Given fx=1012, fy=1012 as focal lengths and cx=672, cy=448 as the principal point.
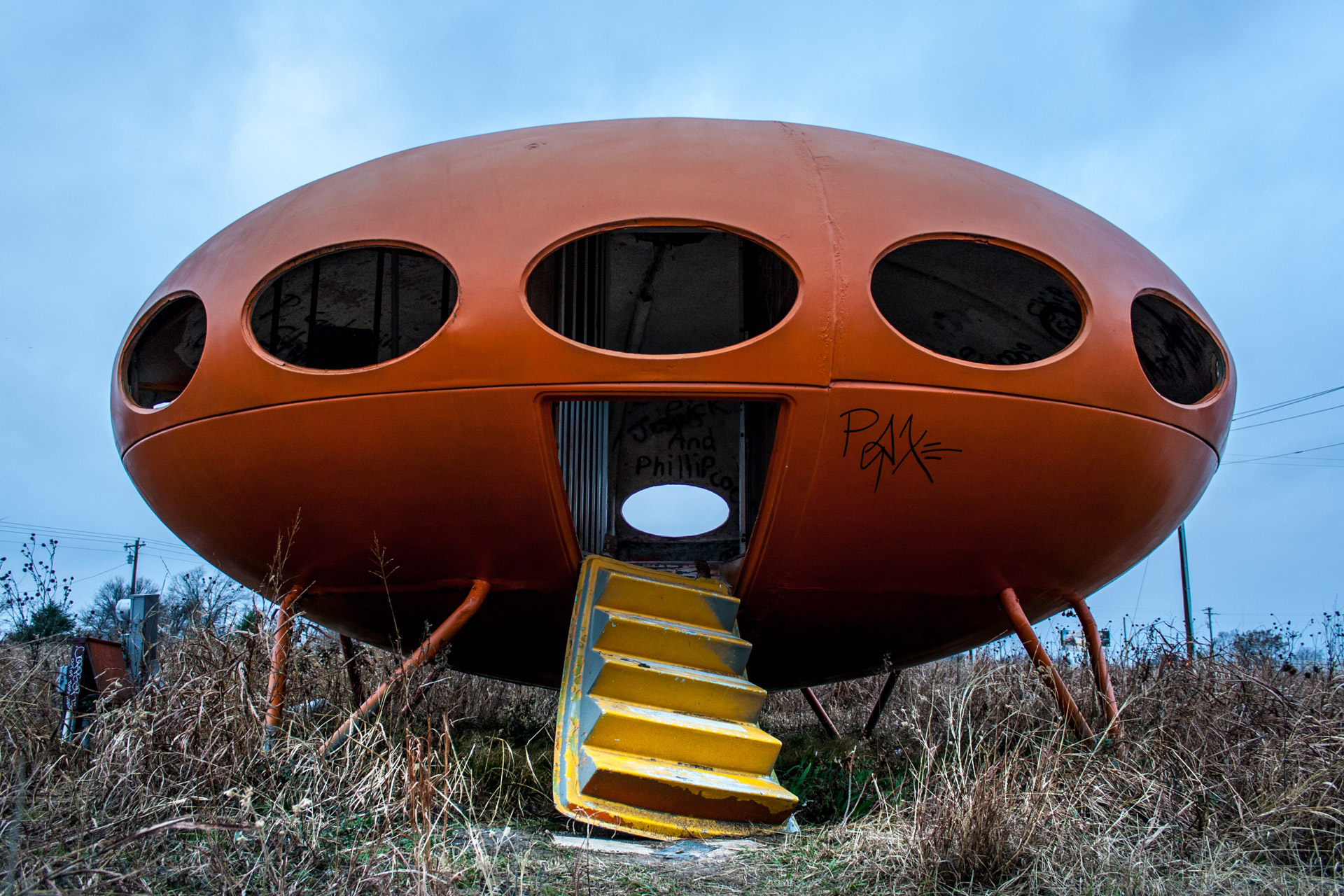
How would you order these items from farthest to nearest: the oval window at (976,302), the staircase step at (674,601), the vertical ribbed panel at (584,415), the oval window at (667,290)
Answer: the oval window at (667,290) < the vertical ribbed panel at (584,415) < the oval window at (976,302) < the staircase step at (674,601)

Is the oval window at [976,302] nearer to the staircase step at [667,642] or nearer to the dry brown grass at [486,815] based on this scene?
the dry brown grass at [486,815]

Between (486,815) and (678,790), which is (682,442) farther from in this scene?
(678,790)

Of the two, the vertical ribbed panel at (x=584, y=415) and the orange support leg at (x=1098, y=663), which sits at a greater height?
the vertical ribbed panel at (x=584, y=415)

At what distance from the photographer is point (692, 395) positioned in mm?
3914

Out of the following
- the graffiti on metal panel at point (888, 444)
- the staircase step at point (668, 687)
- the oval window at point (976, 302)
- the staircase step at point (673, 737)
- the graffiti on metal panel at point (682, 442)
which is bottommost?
the staircase step at point (673, 737)

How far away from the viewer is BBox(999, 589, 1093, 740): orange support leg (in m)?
4.40

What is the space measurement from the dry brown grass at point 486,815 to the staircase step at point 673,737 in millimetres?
328

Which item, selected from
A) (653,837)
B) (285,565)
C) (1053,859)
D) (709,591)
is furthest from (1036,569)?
(285,565)

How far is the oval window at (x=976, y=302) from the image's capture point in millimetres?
6422

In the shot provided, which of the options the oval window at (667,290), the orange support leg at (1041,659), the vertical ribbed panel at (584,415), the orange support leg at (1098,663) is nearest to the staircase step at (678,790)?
the orange support leg at (1041,659)

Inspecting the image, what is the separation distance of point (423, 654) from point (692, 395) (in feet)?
4.97

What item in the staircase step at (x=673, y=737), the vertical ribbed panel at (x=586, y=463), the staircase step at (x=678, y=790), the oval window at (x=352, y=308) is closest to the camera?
the staircase step at (x=678, y=790)

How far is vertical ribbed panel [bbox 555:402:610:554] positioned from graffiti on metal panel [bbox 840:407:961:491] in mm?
2846

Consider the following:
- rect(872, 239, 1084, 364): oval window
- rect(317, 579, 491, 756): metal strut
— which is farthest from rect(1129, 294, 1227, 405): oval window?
rect(317, 579, 491, 756): metal strut
